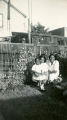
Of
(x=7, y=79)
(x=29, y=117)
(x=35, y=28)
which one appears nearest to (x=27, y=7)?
(x=35, y=28)

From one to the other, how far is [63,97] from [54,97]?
38 cm

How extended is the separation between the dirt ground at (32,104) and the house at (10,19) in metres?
11.1

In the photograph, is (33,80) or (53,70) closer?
(33,80)

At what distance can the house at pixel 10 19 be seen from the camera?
19.3 meters

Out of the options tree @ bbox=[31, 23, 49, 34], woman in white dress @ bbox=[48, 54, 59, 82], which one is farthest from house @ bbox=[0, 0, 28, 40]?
woman in white dress @ bbox=[48, 54, 59, 82]

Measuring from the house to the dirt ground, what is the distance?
11.1 metres

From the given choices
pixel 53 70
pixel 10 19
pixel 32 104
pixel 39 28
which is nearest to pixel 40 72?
pixel 53 70

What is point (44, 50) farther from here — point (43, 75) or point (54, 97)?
point (54, 97)

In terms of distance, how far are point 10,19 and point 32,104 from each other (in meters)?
13.4

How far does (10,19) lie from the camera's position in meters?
19.5

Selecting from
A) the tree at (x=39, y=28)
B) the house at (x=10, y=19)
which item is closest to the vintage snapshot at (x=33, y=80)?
the house at (x=10, y=19)

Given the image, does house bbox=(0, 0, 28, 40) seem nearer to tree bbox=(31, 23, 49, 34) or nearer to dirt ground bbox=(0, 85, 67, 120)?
tree bbox=(31, 23, 49, 34)

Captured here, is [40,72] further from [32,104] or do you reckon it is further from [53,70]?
[32,104]

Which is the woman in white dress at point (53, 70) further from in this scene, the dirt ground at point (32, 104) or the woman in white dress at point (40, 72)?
the dirt ground at point (32, 104)
